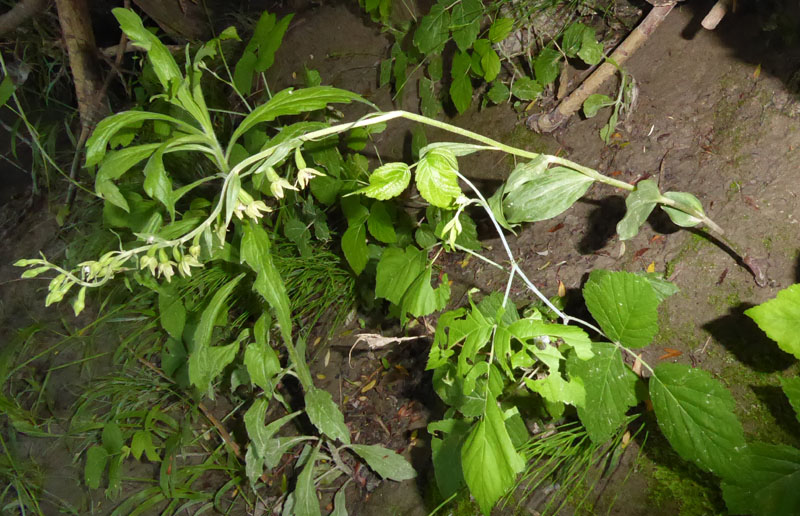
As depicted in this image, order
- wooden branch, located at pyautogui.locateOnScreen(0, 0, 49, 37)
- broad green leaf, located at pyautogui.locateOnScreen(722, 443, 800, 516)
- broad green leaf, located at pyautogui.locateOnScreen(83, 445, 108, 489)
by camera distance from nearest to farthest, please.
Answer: broad green leaf, located at pyautogui.locateOnScreen(722, 443, 800, 516) → broad green leaf, located at pyautogui.locateOnScreen(83, 445, 108, 489) → wooden branch, located at pyautogui.locateOnScreen(0, 0, 49, 37)

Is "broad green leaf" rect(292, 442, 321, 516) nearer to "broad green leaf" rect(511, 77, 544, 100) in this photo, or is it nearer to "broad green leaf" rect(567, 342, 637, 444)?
"broad green leaf" rect(567, 342, 637, 444)

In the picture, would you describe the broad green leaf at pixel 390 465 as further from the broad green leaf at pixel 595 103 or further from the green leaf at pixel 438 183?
the broad green leaf at pixel 595 103

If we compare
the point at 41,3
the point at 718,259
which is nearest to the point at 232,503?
the point at 718,259

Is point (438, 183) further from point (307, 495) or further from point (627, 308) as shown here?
point (307, 495)

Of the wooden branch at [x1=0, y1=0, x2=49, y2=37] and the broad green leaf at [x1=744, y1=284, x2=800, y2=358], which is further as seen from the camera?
the wooden branch at [x1=0, y1=0, x2=49, y2=37]

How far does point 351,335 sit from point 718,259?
5.04 feet

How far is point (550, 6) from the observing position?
6.85 ft

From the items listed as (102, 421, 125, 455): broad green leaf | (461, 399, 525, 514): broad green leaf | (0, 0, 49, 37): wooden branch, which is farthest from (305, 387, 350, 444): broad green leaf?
(0, 0, 49, 37): wooden branch

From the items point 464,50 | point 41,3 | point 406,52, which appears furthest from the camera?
point 41,3

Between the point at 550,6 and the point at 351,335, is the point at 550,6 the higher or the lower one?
the higher one

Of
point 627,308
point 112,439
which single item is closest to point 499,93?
point 627,308

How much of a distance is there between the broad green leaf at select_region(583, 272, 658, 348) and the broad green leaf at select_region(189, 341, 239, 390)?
109 cm

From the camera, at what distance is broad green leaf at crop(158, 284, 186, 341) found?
2.16 m

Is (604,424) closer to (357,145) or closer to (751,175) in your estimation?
(751,175)
